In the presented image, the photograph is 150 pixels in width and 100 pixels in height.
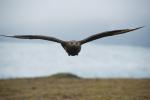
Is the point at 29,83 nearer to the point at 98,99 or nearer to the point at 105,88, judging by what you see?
the point at 105,88

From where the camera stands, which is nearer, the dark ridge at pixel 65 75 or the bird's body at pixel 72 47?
the bird's body at pixel 72 47

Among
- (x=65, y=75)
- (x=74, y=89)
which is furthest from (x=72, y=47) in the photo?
(x=65, y=75)

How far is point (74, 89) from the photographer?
104ft

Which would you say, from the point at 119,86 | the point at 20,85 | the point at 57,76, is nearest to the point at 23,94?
the point at 20,85

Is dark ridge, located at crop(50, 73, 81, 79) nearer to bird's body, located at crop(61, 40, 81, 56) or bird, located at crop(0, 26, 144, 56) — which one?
bird, located at crop(0, 26, 144, 56)

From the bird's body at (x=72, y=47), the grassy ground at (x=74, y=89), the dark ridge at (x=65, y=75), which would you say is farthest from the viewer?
the dark ridge at (x=65, y=75)

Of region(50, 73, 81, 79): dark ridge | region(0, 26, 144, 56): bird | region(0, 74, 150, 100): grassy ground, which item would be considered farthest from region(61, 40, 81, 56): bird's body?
region(50, 73, 81, 79): dark ridge

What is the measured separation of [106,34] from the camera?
11.8m

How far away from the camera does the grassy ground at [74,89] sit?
2733 centimetres

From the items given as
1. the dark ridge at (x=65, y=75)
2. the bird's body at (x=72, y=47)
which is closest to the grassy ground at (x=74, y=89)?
the dark ridge at (x=65, y=75)

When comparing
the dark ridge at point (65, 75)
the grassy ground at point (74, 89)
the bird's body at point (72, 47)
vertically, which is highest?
the bird's body at point (72, 47)

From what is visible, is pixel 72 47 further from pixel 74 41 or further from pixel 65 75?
pixel 65 75

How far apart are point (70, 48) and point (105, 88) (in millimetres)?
20319

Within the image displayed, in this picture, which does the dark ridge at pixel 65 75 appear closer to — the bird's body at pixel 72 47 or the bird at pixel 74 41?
the bird at pixel 74 41
